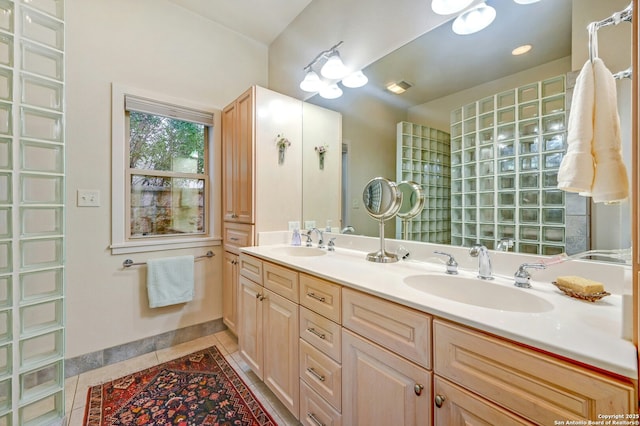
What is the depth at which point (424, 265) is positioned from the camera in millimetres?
1291

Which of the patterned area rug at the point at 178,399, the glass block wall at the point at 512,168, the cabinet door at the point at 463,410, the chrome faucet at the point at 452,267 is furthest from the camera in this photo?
the patterned area rug at the point at 178,399

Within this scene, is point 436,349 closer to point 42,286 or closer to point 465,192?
point 465,192

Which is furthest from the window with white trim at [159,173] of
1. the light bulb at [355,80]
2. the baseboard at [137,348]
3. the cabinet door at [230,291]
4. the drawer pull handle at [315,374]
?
the drawer pull handle at [315,374]

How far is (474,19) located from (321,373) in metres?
1.75

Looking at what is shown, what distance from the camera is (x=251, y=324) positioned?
5.41 feet

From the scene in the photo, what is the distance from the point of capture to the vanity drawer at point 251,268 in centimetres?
158

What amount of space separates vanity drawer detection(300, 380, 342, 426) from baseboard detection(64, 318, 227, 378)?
1.42 meters

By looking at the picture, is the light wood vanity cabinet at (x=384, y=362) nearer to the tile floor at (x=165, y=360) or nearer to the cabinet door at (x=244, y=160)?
the tile floor at (x=165, y=360)

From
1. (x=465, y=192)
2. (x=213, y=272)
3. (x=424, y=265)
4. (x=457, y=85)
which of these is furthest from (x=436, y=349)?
(x=213, y=272)

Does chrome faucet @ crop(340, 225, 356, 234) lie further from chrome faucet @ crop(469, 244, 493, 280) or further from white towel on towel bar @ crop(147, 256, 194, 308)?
white towel on towel bar @ crop(147, 256, 194, 308)

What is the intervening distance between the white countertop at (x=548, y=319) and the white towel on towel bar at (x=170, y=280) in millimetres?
1510

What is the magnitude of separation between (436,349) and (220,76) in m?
2.66

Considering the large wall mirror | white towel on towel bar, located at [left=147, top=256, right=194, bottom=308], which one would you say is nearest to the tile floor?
white towel on towel bar, located at [left=147, top=256, right=194, bottom=308]

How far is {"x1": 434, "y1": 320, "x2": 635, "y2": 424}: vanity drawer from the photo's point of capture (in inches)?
19.6
